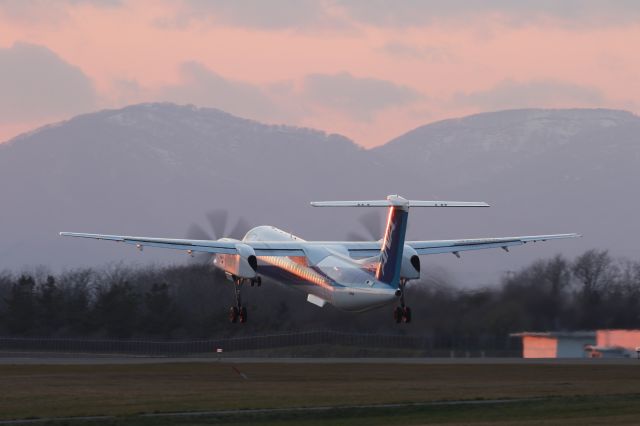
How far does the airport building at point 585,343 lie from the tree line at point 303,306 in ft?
1.74

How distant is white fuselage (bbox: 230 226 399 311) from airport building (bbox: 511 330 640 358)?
1458cm

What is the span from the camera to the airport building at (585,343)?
3066 inches

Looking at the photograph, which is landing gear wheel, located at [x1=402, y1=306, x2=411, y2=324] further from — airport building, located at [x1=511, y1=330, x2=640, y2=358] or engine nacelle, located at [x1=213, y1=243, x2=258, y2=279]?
airport building, located at [x1=511, y1=330, x2=640, y2=358]

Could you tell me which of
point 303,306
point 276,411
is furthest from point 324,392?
point 303,306

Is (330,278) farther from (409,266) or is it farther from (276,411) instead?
(276,411)

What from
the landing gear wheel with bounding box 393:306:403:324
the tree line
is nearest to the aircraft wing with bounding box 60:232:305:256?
the tree line

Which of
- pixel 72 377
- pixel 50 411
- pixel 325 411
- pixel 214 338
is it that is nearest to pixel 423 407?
pixel 325 411

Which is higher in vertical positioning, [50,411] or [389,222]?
[389,222]

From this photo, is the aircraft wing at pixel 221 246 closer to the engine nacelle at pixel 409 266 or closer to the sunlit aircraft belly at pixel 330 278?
the sunlit aircraft belly at pixel 330 278

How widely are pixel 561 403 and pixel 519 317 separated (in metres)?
26.0

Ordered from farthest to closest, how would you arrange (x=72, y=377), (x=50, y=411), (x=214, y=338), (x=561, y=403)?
1. (x=214, y=338)
2. (x=72, y=377)
3. (x=561, y=403)
4. (x=50, y=411)

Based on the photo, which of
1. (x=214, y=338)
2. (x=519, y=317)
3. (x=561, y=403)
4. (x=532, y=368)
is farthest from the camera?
(x=214, y=338)

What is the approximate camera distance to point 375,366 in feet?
238

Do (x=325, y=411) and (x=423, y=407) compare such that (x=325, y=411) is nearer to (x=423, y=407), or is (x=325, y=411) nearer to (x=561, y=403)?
(x=423, y=407)
